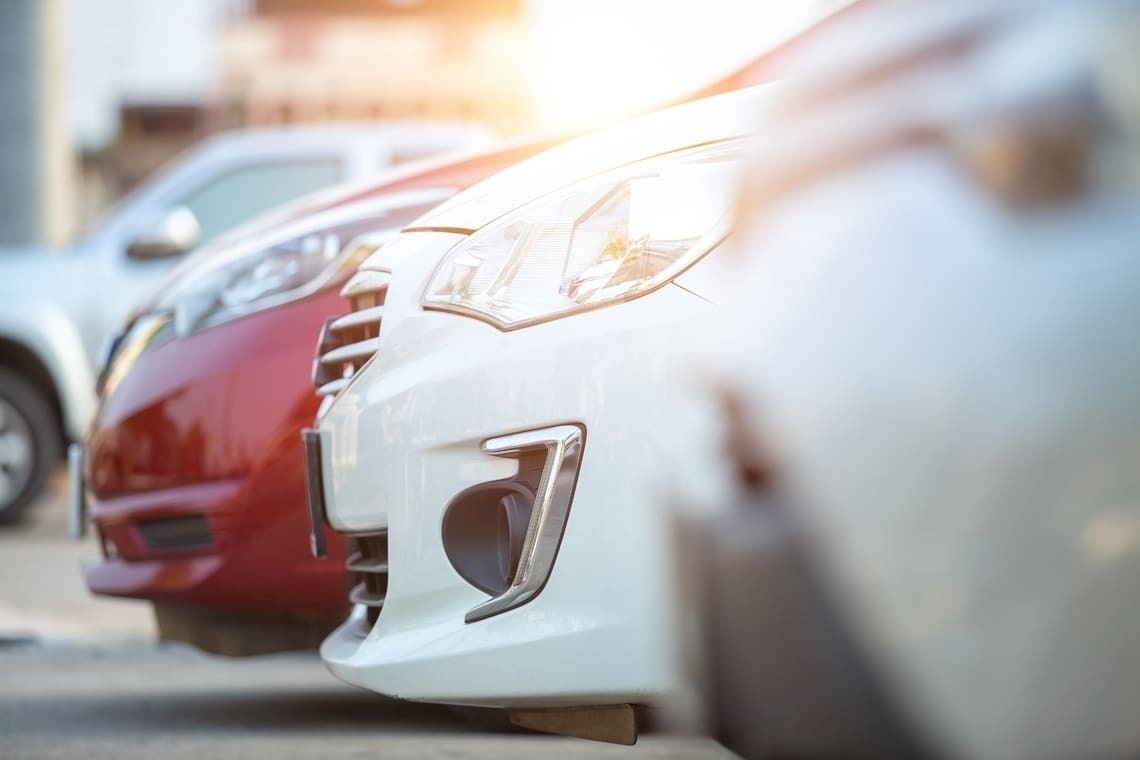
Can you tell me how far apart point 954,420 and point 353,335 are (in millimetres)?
1839

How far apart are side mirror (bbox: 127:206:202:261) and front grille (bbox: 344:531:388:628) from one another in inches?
145

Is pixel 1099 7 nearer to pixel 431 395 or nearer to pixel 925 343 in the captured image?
pixel 925 343

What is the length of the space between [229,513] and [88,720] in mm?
791

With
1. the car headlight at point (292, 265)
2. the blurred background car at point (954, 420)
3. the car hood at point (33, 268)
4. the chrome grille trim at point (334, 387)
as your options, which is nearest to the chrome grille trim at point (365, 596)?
the chrome grille trim at point (334, 387)

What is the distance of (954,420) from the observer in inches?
60.2

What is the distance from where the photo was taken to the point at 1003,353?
60.6 inches

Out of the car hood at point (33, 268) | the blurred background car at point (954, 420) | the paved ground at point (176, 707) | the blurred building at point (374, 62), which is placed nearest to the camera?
the blurred background car at point (954, 420)

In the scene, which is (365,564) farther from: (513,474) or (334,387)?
(513,474)

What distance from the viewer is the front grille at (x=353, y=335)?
305 cm

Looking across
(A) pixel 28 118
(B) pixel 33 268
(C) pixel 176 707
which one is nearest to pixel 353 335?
(C) pixel 176 707

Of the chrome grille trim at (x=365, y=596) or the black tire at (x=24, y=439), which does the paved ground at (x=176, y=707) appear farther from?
the black tire at (x=24, y=439)

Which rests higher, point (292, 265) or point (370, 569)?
point (292, 265)

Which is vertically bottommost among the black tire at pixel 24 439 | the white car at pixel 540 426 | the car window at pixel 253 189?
the black tire at pixel 24 439

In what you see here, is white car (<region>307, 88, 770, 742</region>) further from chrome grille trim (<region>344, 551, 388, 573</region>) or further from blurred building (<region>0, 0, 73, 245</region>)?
blurred building (<region>0, 0, 73, 245</region>)
